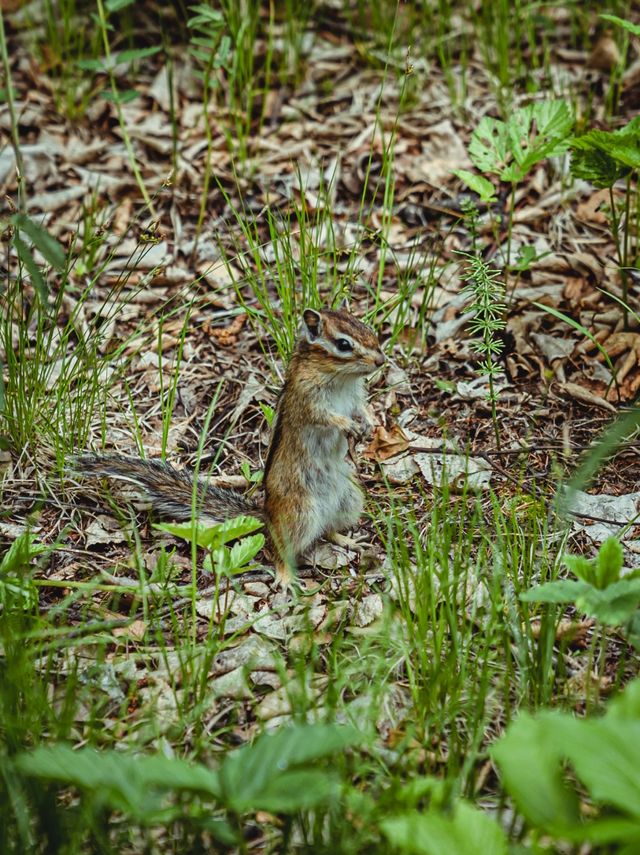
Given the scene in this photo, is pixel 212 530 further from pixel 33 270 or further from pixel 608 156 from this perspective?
pixel 608 156

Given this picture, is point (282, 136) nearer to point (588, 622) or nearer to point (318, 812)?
point (588, 622)

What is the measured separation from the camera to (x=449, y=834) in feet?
6.15

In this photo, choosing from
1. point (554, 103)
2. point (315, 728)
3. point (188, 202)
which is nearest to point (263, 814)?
point (315, 728)

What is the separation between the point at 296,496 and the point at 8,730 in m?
1.66

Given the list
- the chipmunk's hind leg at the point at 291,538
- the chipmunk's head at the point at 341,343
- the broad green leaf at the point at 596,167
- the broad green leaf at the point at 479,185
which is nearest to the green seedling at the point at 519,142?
the broad green leaf at the point at 479,185

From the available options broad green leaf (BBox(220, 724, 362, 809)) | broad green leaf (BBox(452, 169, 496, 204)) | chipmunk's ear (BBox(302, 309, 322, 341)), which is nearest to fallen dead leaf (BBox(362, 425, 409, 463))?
chipmunk's ear (BBox(302, 309, 322, 341))

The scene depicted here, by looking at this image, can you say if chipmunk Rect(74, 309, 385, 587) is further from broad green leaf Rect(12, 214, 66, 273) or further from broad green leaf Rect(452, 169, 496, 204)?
broad green leaf Rect(12, 214, 66, 273)

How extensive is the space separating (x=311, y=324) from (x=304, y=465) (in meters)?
0.56

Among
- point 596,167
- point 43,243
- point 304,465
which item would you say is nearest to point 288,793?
point 43,243

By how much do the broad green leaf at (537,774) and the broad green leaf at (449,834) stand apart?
3.5 inches

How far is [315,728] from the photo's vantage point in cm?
200

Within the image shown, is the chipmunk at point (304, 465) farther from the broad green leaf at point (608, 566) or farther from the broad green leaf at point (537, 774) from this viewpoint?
the broad green leaf at point (537, 774)

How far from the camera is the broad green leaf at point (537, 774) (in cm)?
181

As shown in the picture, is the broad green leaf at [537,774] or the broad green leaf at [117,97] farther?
the broad green leaf at [117,97]
